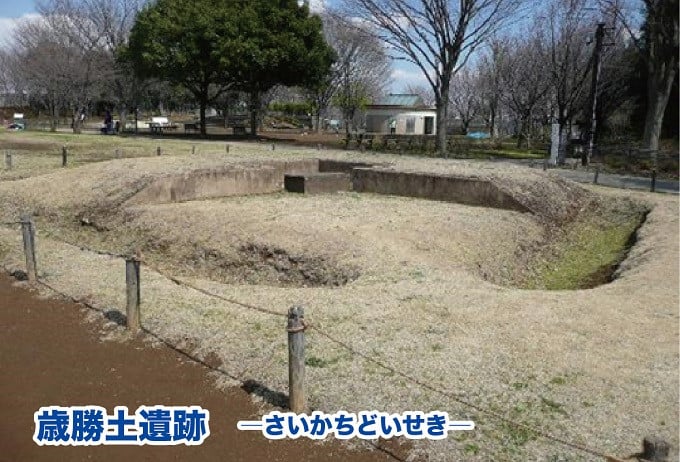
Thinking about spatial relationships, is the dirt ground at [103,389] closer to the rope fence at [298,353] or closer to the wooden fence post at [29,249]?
the rope fence at [298,353]

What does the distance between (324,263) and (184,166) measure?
736cm

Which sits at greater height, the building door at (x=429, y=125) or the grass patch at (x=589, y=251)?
the building door at (x=429, y=125)

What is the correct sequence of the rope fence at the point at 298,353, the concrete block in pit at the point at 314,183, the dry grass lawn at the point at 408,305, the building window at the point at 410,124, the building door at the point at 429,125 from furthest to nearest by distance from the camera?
the building door at the point at 429,125 < the building window at the point at 410,124 < the concrete block in pit at the point at 314,183 < the dry grass lawn at the point at 408,305 < the rope fence at the point at 298,353

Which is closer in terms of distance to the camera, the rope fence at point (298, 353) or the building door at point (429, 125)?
the rope fence at point (298, 353)

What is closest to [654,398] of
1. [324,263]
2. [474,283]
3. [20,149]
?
[474,283]

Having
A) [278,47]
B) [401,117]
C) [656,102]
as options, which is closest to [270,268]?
[656,102]

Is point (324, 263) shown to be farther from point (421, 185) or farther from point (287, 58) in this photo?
point (287, 58)

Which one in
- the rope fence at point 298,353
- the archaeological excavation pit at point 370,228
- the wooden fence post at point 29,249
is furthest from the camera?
the archaeological excavation pit at point 370,228

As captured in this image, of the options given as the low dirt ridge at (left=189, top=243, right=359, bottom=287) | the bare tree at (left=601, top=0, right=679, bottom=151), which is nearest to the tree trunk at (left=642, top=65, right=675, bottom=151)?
the bare tree at (left=601, top=0, right=679, bottom=151)

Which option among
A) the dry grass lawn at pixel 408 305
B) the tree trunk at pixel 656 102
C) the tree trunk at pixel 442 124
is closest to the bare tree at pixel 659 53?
the tree trunk at pixel 656 102

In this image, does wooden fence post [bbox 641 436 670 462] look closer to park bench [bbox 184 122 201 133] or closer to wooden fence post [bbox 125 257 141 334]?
wooden fence post [bbox 125 257 141 334]

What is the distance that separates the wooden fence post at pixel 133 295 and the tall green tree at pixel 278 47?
23.7m

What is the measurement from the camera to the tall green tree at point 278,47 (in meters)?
28.4

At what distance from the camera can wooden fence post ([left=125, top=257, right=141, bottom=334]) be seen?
5.74 metres
